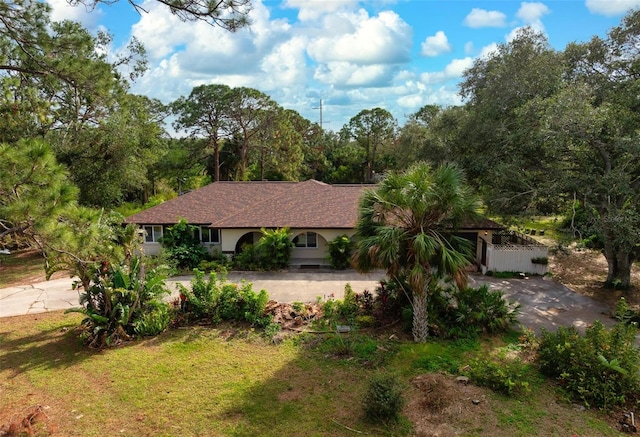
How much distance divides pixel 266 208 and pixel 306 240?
2.72 m

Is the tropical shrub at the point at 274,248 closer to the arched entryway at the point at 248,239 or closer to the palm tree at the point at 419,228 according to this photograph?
the arched entryway at the point at 248,239

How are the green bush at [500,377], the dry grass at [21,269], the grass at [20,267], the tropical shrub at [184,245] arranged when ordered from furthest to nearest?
the tropical shrub at [184,245] < the grass at [20,267] < the dry grass at [21,269] < the green bush at [500,377]

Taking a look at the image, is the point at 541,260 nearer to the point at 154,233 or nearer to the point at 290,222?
the point at 290,222

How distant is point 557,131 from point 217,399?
46.2ft

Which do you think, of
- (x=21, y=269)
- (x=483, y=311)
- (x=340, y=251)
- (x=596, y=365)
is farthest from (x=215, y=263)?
(x=596, y=365)

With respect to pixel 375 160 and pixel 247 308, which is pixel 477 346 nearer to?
pixel 247 308

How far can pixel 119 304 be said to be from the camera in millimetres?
12391

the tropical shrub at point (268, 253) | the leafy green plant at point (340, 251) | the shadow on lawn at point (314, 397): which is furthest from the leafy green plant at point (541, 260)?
the tropical shrub at point (268, 253)

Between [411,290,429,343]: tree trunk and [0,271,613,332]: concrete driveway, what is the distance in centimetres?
381

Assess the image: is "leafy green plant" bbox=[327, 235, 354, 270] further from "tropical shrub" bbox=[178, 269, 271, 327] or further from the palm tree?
the palm tree

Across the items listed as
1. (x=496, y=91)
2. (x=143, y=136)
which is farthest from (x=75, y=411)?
(x=143, y=136)

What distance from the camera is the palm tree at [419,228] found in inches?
432

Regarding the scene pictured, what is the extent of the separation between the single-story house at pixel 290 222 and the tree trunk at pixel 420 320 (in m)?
8.00

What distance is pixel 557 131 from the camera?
15234 mm
